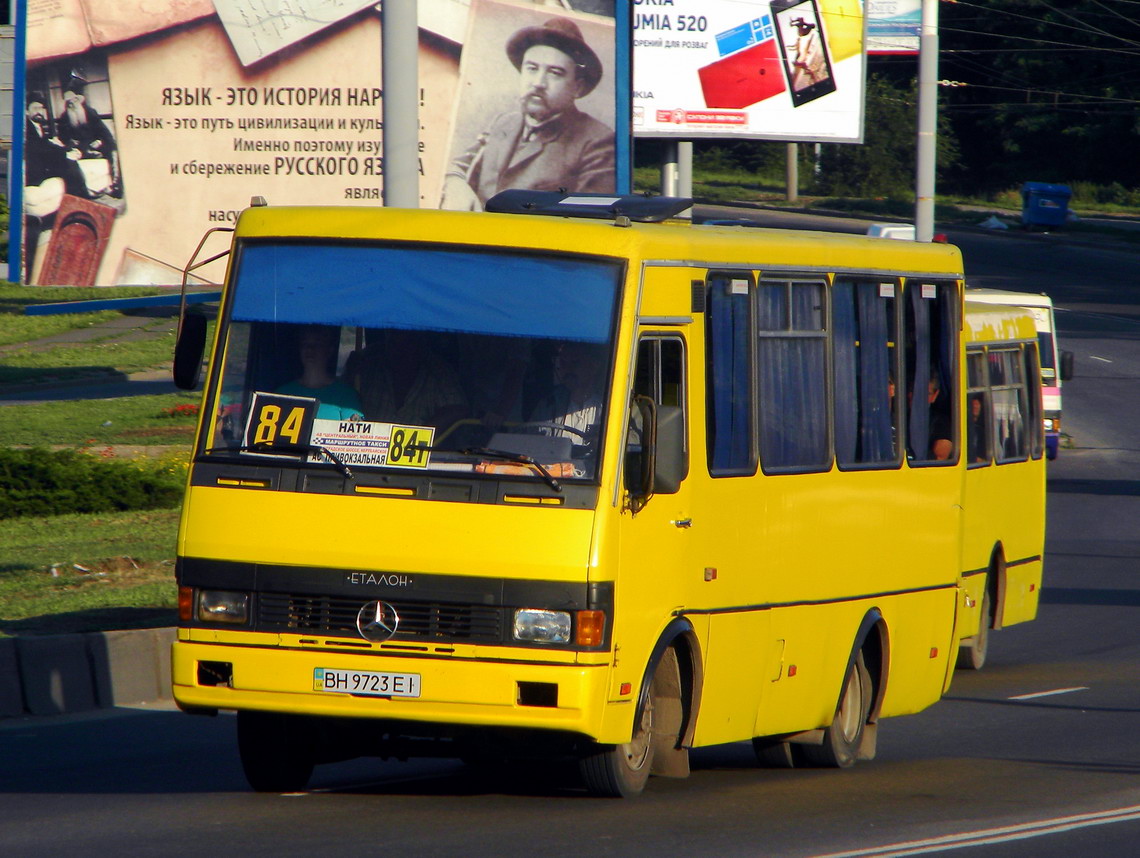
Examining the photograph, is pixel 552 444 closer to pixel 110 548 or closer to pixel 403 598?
pixel 403 598

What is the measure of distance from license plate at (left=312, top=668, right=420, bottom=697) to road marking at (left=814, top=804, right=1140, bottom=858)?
1674mm

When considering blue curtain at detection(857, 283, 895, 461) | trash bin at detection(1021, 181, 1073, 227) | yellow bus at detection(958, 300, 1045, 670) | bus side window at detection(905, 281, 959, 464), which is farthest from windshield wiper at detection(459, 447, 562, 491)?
trash bin at detection(1021, 181, 1073, 227)

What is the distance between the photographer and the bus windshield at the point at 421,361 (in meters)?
7.60

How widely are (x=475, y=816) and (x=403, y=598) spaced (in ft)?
3.43

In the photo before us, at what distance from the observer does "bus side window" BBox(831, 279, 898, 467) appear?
9.61 meters

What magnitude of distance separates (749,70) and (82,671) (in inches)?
976

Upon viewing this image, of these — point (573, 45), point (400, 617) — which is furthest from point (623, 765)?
point (573, 45)

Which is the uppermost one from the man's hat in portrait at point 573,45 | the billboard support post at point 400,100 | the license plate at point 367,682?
the man's hat in portrait at point 573,45

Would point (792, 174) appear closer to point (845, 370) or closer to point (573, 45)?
point (573, 45)

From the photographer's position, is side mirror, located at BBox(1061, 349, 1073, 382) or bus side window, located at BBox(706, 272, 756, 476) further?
side mirror, located at BBox(1061, 349, 1073, 382)

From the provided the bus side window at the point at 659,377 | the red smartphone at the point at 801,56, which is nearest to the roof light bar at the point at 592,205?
the bus side window at the point at 659,377

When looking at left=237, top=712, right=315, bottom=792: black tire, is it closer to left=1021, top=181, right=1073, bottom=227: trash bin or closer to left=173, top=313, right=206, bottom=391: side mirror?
left=173, top=313, right=206, bottom=391: side mirror

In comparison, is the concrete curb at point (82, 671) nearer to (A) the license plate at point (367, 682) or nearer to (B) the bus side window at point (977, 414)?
(A) the license plate at point (367, 682)

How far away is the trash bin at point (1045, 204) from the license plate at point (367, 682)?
60.0 metres
